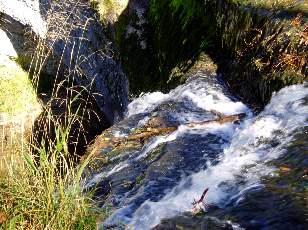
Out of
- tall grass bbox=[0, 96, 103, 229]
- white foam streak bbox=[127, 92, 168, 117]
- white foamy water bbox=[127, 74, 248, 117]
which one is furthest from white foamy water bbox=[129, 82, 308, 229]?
white foam streak bbox=[127, 92, 168, 117]

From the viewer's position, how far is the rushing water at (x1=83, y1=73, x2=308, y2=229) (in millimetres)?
2805

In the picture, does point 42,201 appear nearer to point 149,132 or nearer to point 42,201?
point 42,201

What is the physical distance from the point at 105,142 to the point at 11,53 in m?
10.9

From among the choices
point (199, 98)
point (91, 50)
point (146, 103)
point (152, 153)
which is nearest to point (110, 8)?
point (91, 50)

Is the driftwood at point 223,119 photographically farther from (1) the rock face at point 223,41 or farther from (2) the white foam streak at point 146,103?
(2) the white foam streak at point 146,103

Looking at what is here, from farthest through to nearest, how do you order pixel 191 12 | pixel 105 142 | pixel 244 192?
pixel 191 12 → pixel 105 142 → pixel 244 192

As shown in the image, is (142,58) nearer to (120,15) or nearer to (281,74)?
(120,15)

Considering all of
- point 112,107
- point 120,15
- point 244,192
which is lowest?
point 112,107

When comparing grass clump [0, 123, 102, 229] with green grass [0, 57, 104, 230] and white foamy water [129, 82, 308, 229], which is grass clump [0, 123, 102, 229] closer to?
green grass [0, 57, 104, 230]

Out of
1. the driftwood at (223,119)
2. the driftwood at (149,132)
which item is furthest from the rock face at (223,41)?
the driftwood at (149,132)

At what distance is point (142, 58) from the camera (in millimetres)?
7750

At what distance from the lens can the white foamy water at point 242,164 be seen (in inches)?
121

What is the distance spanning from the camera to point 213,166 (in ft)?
12.1

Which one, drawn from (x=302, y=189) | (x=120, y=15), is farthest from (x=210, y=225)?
(x=120, y=15)
